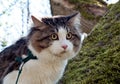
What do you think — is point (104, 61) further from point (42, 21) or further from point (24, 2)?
point (24, 2)

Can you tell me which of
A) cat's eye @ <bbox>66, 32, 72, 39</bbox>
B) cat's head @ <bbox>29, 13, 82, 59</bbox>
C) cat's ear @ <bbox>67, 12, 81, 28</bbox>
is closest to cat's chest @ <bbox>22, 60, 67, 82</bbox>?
cat's head @ <bbox>29, 13, 82, 59</bbox>

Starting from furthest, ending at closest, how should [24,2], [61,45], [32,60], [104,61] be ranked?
[24,2] → [104,61] → [32,60] → [61,45]

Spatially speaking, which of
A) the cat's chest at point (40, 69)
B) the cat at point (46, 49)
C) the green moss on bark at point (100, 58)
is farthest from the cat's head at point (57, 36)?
the green moss on bark at point (100, 58)

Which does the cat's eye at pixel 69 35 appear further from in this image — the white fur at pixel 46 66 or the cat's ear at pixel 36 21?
the cat's ear at pixel 36 21

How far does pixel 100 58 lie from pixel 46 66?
2.14 ft

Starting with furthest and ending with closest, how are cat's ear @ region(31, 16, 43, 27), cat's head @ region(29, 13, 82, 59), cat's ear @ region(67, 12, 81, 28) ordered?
cat's ear @ region(67, 12, 81, 28) → cat's ear @ region(31, 16, 43, 27) → cat's head @ region(29, 13, 82, 59)

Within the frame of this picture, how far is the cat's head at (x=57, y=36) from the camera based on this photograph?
236 centimetres

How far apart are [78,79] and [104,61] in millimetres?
295

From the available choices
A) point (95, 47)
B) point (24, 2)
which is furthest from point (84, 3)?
point (95, 47)

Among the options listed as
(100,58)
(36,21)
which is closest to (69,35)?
(36,21)

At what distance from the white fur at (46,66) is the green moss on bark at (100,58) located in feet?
0.99

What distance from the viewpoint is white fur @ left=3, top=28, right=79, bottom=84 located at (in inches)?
93.7

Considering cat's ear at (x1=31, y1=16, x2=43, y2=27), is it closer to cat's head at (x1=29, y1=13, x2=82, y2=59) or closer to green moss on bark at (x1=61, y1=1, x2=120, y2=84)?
cat's head at (x1=29, y1=13, x2=82, y2=59)

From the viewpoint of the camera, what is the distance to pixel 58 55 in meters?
2.41
